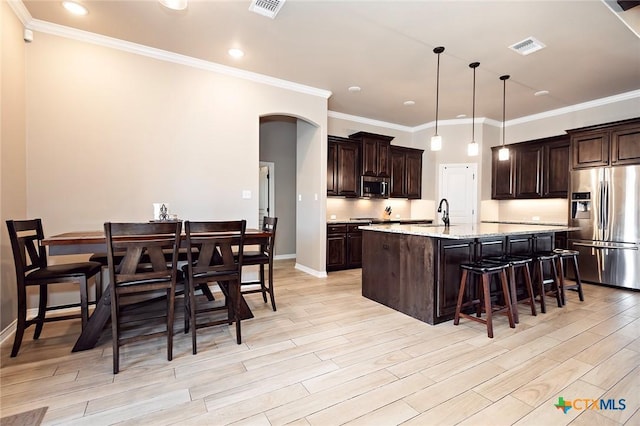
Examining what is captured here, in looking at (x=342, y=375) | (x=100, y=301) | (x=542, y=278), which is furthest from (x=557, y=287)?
(x=100, y=301)

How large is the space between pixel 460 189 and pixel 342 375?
5469mm

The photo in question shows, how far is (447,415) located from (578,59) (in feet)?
14.6

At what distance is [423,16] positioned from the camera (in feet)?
9.39

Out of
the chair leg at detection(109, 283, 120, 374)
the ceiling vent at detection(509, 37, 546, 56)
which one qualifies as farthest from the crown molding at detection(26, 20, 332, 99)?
the chair leg at detection(109, 283, 120, 374)

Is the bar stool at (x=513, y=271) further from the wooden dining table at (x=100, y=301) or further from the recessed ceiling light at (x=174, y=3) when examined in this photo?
the recessed ceiling light at (x=174, y=3)

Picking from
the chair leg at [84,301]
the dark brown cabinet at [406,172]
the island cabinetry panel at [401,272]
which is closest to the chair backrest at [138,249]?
the chair leg at [84,301]

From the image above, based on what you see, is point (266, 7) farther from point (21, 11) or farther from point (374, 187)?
point (374, 187)

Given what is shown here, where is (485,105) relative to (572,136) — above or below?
above

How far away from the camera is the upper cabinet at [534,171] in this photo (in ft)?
17.4

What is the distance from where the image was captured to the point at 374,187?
6.18m

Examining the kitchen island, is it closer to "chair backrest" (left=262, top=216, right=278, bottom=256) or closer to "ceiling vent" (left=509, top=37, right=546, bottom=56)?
"chair backrest" (left=262, top=216, right=278, bottom=256)

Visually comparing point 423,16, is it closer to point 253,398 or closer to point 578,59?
point 578,59

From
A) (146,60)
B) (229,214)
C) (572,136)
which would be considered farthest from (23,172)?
(572,136)

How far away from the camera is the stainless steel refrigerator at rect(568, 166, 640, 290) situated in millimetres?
4145
